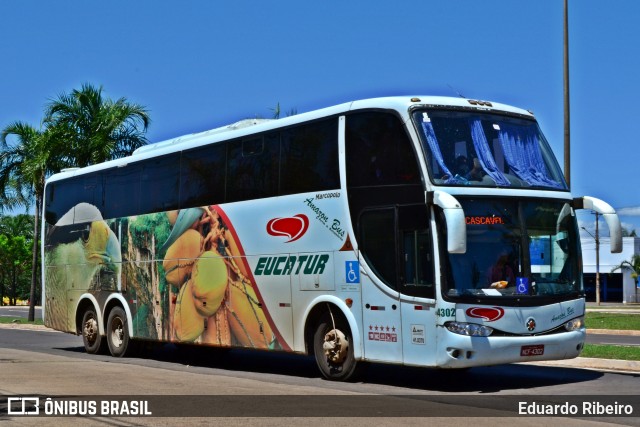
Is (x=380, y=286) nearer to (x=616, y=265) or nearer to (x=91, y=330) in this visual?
(x=91, y=330)

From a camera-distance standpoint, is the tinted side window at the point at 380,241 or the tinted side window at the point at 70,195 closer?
the tinted side window at the point at 380,241

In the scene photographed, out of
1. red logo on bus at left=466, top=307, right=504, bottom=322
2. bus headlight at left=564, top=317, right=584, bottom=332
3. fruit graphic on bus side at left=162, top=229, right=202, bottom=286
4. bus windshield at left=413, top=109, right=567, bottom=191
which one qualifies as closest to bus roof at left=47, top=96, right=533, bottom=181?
bus windshield at left=413, top=109, right=567, bottom=191

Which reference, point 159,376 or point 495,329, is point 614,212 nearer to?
point 495,329

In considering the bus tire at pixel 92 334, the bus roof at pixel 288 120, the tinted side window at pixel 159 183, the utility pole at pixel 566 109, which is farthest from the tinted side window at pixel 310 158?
the bus tire at pixel 92 334

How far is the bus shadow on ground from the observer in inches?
601

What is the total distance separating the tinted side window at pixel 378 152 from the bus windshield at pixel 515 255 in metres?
1.04

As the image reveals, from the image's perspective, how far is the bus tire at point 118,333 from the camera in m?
22.3

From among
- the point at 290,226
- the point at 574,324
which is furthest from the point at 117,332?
the point at 574,324

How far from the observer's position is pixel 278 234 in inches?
680

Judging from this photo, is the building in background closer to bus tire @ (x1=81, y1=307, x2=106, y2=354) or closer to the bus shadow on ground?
bus tire @ (x1=81, y1=307, x2=106, y2=354)

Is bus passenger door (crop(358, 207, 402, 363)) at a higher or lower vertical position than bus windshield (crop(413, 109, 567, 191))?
lower

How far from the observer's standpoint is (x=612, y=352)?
19.4 metres

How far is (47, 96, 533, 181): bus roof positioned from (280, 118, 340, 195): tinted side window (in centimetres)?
21

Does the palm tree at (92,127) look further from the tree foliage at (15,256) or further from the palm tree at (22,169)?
the tree foliage at (15,256)
